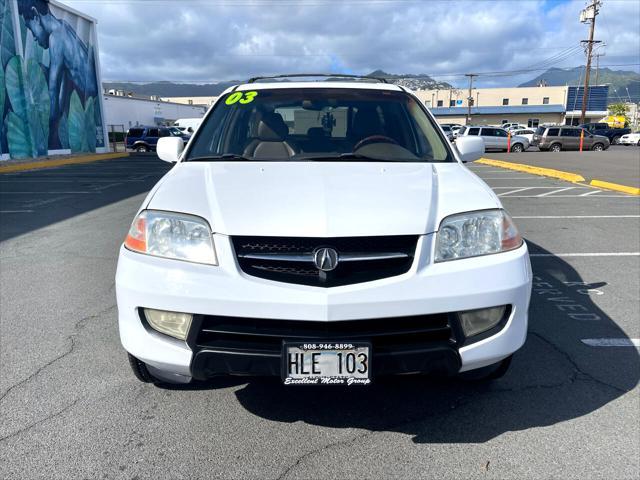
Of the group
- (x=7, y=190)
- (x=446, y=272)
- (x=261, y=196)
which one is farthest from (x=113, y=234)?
(x=7, y=190)

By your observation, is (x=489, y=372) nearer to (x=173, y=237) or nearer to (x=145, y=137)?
(x=173, y=237)

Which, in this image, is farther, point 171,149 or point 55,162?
point 55,162

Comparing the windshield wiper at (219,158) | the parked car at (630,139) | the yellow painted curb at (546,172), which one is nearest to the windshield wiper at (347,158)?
the windshield wiper at (219,158)

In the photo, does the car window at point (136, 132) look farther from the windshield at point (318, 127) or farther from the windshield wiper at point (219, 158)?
the windshield wiper at point (219, 158)

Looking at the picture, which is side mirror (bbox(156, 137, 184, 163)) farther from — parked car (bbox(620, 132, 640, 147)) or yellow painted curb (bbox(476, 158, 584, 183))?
parked car (bbox(620, 132, 640, 147))

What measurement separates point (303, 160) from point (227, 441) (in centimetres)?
167

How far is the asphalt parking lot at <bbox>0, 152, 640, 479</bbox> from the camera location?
2211 millimetres

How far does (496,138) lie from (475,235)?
90.2ft

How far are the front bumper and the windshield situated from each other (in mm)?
1217

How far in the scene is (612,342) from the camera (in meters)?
3.42

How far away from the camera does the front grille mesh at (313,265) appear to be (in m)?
2.13

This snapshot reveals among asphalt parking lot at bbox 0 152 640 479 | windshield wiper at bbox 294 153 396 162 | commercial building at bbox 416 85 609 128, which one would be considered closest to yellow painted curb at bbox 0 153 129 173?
asphalt parking lot at bbox 0 152 640 479

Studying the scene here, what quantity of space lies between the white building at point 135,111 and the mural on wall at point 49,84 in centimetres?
1709

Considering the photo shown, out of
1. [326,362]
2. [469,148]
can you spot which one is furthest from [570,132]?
[326,362]
